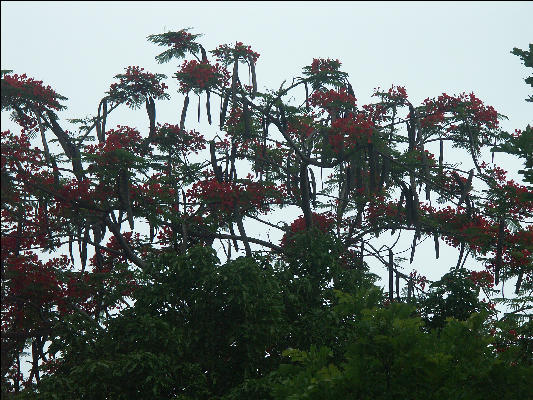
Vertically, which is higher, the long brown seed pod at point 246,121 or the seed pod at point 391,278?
the long brown seed pod at point 246,121

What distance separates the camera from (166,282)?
32.7 ft

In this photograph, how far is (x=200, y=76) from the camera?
14.3m

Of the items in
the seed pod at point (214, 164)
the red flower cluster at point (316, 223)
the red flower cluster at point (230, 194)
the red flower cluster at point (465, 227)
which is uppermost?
the seed pod at point (214, 164)

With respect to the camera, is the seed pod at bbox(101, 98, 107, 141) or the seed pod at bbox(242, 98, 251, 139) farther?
the seed pod at bbox(101, 98, 107, 141)

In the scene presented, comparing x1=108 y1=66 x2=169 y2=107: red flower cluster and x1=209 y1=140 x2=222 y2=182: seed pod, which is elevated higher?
x1=108 y1=66 x2=169 y2=107: red flower cluster

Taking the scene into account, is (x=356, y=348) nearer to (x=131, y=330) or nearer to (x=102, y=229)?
(x=131, y=330)

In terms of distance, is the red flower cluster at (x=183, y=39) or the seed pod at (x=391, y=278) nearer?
the seed pod at (x=391, y=278)

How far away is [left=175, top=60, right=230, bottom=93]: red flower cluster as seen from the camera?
562 inches

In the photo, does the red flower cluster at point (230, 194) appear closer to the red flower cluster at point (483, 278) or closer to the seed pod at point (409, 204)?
the seed pod at point (409, 204)

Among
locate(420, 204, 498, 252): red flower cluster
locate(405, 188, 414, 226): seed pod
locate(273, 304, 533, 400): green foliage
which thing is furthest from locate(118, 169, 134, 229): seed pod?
locate(420, 204, 498, 252): red flower cluster

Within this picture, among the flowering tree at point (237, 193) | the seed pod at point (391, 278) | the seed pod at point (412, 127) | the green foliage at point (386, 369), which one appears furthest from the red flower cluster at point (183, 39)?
the green foliage at point (386, 369)

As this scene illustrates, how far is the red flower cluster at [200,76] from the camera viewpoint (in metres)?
14.3

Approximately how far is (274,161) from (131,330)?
739 centimetres

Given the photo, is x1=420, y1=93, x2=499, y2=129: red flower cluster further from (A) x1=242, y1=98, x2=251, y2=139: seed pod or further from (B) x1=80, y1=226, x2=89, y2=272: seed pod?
(B) x1=80, y1=226, x2=89, y2=272: seed pod
